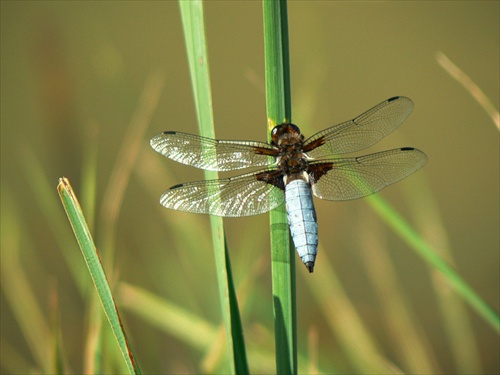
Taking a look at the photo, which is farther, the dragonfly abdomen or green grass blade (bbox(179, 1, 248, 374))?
the dragonfly abdomen

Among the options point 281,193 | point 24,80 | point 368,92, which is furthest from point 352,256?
point 24,80

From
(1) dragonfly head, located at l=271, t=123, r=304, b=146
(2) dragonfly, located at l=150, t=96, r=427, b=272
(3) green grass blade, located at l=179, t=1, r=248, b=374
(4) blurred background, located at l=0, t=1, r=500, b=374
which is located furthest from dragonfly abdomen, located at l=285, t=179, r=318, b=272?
(4) blurred background, located at l=0, t=1, r=500, b=374

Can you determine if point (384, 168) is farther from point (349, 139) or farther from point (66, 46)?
point (66, 46)

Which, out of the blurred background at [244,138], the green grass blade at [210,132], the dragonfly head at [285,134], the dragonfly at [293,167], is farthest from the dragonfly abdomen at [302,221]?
the blurred background at [244,138]

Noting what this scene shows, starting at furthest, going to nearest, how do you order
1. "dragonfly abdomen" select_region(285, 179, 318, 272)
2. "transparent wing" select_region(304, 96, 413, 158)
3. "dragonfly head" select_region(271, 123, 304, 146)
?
"transparent wing" select_region(304, 96, 413, 158) → "dragonfly abdomen" select_region(285, 179, 318, 272) → "dragonfly head" select_region(271, 123, 304, 146)

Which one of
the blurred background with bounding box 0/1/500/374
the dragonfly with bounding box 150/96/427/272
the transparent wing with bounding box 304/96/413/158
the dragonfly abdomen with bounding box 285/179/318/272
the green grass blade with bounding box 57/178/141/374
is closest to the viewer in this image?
the green grass blade with bounding box 57/178/141/374

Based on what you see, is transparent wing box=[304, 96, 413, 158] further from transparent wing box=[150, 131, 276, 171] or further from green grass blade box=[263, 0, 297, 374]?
green grass blade box=[263, 0, 297, 374]

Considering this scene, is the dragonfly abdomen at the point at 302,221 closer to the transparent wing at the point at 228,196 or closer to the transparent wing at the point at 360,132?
the transparent wing at the point at 228,196

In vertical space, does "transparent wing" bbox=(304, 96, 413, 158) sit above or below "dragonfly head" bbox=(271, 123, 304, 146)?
above
